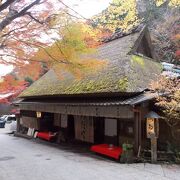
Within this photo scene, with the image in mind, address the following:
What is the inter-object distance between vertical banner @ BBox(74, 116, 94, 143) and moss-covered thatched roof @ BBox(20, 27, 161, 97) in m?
2.14

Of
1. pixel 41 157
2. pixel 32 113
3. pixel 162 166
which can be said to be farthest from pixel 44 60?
pixel 32 113

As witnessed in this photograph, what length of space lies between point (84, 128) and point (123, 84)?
5.64 metres

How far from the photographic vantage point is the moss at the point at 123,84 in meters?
12.2

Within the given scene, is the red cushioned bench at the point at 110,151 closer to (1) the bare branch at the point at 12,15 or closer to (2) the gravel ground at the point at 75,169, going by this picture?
(2) the gravel ground at the point at 75,169

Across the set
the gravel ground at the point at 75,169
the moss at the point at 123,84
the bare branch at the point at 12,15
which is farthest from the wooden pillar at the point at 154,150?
the bare branch at the point at 12,15

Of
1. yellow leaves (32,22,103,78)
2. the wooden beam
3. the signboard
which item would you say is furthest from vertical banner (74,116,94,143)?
yellow leaves (32,22,103,78)

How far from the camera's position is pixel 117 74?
45.3 feet

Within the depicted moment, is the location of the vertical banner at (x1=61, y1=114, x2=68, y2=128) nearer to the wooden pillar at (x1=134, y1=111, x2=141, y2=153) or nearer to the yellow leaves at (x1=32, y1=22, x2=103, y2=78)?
the wooden pillar at (x1=134, y1=111, x2=141, y2=153)

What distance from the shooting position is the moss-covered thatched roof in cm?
1300

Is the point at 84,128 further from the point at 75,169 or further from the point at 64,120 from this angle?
the point at 75,169

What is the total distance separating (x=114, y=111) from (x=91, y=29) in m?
3.79

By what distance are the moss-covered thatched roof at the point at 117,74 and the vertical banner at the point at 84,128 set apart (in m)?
2.14

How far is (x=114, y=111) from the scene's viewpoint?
12.5 metres

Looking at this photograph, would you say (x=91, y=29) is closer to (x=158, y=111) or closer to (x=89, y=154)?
(x=158, y=111)
